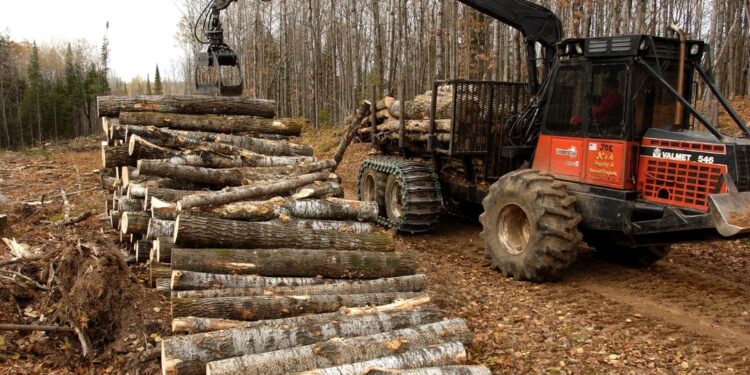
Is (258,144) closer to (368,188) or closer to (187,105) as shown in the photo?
(187,105)

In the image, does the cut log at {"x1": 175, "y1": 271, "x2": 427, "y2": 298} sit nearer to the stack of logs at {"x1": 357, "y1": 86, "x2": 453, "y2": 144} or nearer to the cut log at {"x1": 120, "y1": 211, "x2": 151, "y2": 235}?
the cut log at {"x1": 120, "y1": 211, "x2": 151, "y2": 235}

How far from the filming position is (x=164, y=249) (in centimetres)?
580

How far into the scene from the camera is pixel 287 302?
4977 mm

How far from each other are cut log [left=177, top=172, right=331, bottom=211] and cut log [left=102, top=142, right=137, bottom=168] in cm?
197

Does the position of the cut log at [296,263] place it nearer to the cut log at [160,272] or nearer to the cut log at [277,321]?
the cut log at [160,272]

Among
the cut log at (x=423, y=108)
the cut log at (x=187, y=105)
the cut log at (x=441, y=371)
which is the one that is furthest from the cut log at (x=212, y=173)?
the cut log at (x=441, y=371)

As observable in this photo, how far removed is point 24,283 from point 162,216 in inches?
60.5

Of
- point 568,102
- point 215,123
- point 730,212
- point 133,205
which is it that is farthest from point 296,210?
point 730,212

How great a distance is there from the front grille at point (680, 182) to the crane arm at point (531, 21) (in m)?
2.55

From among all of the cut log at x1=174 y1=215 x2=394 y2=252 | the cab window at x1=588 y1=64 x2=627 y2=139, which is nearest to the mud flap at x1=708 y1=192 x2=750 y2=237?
the cab window at x1=588 y1=64 x2=627 y2=139

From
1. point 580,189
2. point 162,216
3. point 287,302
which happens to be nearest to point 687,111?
point 580,189

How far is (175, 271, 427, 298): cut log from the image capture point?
5.03m

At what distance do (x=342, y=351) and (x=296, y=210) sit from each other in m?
2.88

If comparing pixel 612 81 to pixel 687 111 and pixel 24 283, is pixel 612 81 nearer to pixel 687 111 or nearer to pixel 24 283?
pixel 687 111
